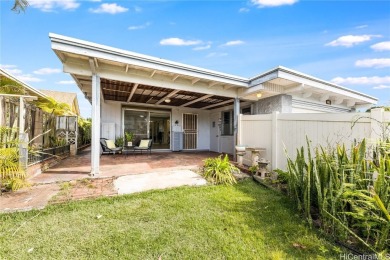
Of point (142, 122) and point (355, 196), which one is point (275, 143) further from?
point (142, 122)

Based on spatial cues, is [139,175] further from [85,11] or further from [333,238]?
[85,11]

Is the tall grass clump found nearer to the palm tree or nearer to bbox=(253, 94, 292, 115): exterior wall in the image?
bbox=(253, 94, 292, 115): exterior wall

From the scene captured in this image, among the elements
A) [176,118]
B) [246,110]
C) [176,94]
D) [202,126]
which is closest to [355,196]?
[176,94]

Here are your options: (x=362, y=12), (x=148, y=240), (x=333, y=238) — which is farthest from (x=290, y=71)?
(x=148, y=240)

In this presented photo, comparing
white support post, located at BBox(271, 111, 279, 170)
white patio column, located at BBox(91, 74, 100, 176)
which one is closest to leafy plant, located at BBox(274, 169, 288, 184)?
white support post, located at BBox(271, 111, 279, 170)

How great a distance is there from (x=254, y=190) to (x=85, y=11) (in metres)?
7.79

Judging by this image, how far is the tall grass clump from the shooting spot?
7.00 ft

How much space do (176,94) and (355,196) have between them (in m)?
6.53

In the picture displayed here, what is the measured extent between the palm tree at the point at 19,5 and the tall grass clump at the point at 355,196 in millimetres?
5371

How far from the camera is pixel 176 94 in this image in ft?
25.7

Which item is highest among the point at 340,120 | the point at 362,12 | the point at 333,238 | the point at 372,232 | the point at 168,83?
the point at 362,12

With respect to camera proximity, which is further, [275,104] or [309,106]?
[309,106]

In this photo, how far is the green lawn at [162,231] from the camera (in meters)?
2.12

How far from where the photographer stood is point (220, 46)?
9.56 metres
